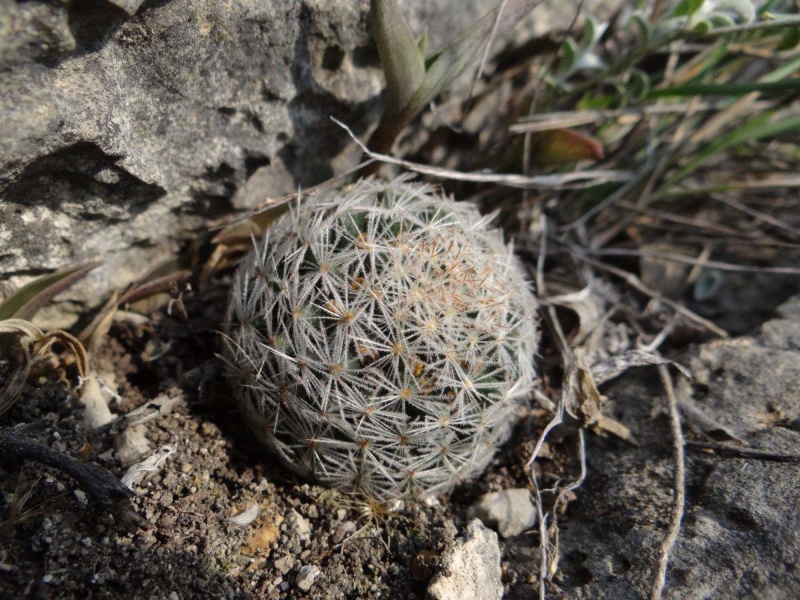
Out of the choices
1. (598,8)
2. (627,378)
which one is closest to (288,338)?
(627,378)

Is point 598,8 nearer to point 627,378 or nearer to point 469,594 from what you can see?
point 627,378

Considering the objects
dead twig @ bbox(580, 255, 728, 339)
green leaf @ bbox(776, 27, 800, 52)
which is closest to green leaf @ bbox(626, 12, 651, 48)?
green leaf @ bbox(776, 27, 800, 52)

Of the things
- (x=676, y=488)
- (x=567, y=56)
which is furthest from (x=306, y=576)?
(x=567, y=56)

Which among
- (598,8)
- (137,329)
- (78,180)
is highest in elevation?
(78,180)

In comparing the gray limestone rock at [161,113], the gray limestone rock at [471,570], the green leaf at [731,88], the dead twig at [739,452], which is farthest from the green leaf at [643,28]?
the gray limestone rock at [471,570]

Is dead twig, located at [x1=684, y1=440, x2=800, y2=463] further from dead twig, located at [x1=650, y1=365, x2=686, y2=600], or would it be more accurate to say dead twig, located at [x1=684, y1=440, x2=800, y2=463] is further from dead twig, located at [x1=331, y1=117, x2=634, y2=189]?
dead twig, located at [x1=331, y1=117, x2=634, y2=189]

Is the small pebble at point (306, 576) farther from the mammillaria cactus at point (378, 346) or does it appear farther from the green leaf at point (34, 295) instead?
the green leaf at point (34, 295)

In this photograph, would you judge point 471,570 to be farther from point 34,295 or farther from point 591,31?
point 591,31
